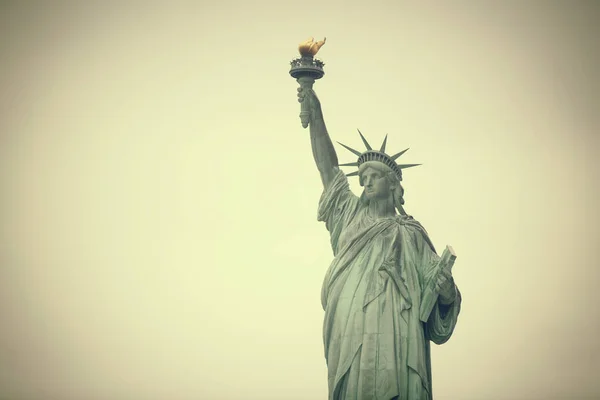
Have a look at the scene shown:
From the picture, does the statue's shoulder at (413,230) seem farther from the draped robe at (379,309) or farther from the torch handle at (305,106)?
the torch handle at (305,106)

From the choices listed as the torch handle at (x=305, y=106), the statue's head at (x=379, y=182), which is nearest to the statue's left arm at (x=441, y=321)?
the statue's head at (x=379, y=182)

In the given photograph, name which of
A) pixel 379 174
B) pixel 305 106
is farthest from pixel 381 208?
pixel 305 106

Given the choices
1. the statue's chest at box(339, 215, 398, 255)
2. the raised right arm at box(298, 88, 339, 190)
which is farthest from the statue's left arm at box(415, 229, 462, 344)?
the raised right arm at box(298, 88, 339, 190)

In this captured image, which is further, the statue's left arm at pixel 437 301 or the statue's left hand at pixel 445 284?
the statue's left arm at pixel 437 301

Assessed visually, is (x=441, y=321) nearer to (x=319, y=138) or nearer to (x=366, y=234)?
(x=366, y=234)

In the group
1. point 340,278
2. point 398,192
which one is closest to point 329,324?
point 340,278
